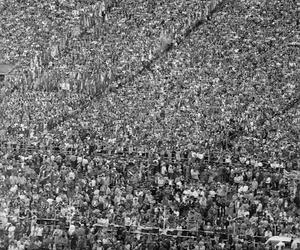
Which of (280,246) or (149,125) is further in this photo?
(149,125)

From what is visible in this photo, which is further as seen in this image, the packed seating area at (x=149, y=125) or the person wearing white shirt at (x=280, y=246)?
the packed seating area at (x=149, y=125)

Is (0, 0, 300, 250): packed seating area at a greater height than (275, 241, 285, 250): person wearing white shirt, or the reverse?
(0, 0, 300, 250): packed seating area

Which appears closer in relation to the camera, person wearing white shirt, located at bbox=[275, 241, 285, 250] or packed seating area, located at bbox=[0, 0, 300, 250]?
person wearing white shirt, located at bbox=[275, 241, 285, 250]

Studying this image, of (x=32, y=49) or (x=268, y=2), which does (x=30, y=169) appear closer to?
(x=32, y=49)

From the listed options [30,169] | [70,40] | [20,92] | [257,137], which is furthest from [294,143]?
[70,40]

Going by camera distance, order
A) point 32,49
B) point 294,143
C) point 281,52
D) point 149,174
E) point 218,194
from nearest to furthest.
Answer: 1. point 218,194
2. point 149,174
3. point 294,143
4. point 281,52
5. point 32,49

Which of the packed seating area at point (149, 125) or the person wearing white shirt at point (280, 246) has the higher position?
the packed seating area at point (149, 125)

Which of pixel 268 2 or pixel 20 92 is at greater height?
pixel 268 2

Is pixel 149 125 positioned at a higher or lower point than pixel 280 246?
higher
